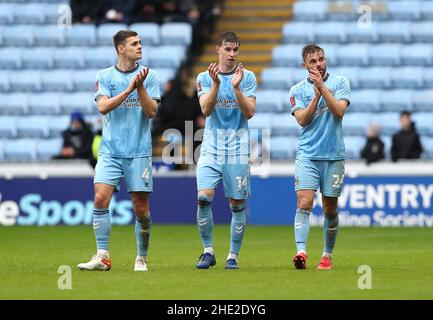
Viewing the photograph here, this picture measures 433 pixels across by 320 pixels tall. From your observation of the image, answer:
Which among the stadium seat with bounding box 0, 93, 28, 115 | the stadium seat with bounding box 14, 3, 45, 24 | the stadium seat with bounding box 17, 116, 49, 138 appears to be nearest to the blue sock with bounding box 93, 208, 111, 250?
the stadium seat with bounding box 17, 116, 49, 138

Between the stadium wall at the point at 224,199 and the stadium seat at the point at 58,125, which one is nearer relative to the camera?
the stadium wall at the point at 224,199

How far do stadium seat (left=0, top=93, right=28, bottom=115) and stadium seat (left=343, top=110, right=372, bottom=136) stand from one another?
675 cm

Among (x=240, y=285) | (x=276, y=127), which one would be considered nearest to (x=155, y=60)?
(x=276, y=127)

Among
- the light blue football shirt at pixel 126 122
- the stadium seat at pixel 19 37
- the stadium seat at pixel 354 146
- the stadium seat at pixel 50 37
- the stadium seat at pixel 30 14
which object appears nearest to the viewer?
the light blue football shirt at pixel 126 122

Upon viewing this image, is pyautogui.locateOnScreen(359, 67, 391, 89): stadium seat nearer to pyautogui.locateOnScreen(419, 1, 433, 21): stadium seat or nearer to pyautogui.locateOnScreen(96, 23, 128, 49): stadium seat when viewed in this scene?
pyautogui.locateOnScreen(419, 1, 433, 21): stadium seat

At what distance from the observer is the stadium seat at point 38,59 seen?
28027 mm

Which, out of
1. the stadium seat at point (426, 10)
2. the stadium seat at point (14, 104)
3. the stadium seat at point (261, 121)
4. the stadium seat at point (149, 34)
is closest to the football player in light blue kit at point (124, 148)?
the stadium seat at point (261, 121)

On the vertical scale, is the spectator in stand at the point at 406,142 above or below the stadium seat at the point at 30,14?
below

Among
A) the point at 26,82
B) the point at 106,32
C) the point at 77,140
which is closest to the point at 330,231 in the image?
the point at 77,140

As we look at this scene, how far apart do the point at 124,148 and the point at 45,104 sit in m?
14.6

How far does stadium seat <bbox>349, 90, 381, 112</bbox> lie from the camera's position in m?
25.3

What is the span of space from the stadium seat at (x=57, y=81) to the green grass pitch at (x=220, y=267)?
7.04 metres

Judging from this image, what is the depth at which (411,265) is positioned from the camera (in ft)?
44.1

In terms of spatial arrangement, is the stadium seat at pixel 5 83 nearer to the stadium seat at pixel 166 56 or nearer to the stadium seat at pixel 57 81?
the stadium seat at pixel 57 81
